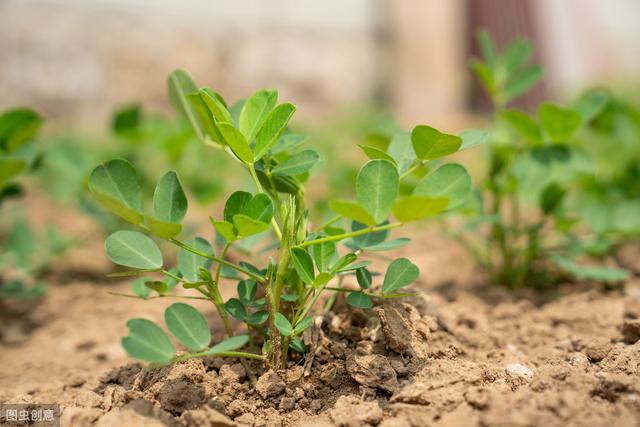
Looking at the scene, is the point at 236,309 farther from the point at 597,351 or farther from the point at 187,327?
the point at 597,351

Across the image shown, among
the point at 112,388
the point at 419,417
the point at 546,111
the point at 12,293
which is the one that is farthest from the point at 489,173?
the point at 12,293

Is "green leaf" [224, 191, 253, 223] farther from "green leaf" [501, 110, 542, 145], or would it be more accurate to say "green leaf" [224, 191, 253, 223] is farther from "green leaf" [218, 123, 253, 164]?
"green leaf" [501, 110, 542, 145]

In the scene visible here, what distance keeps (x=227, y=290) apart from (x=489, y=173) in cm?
70

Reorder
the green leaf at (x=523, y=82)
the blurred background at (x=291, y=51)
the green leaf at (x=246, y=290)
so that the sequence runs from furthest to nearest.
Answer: the blurred background at (x=291, y=51)
the green leaf at (x=523, y=82)
the green leaf at (x=246, y=290)

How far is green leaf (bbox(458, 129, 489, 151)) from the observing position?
956mm

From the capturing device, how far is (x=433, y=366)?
97cm

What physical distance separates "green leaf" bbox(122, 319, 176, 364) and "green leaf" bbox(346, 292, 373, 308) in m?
0.29

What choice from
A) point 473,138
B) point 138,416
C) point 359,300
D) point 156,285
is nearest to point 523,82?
point 473,138

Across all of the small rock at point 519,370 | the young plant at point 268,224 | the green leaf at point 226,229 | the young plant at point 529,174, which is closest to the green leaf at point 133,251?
the young plant at point 268,224

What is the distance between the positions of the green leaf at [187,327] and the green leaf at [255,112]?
29 centimetres

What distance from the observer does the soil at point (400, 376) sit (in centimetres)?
86

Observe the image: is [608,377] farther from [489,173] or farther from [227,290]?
[227,290]

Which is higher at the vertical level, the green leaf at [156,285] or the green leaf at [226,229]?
the green leaf at [226,229]

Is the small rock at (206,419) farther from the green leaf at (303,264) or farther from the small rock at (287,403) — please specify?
the green leaf at (303,264)
